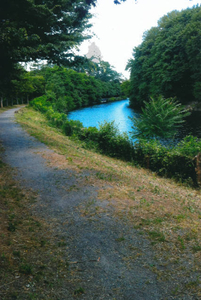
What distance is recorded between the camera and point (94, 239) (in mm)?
4723

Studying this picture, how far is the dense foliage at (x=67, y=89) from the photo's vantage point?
164ft

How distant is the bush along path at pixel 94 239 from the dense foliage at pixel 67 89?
1543 inches

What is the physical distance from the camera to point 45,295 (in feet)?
10.6

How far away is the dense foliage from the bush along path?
39182 millimetres

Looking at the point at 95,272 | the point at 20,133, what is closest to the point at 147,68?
the point at 20,133

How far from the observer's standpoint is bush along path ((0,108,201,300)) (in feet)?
11.5

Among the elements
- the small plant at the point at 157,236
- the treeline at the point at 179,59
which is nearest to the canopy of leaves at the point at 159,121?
the small plant at the point at 157,236

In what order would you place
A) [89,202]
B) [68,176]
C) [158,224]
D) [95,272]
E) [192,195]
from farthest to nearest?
[192,195] < [68,176] < [89,202] < [158,224] < [95,272]

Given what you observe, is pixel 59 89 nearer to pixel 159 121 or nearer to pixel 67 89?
pixel 67 89

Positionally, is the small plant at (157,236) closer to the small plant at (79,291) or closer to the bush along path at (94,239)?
the bush along path at (94,239)

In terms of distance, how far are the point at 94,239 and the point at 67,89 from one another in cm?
6163

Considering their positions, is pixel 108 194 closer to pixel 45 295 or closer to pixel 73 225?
pixel 73 225

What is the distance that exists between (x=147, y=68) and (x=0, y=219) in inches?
1857

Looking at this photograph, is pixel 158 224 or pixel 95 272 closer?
pixel 95 272
